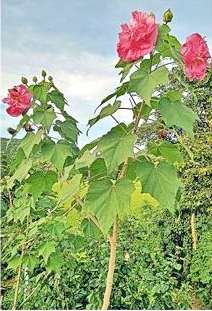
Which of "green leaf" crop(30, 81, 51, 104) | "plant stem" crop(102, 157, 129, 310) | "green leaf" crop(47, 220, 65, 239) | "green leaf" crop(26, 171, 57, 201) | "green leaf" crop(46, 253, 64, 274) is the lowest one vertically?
"plant stem" crop(102, 157, 129, 310)

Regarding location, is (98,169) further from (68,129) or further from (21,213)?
(21,213)

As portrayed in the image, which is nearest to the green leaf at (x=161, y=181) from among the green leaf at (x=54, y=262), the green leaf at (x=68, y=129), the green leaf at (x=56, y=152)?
the green leaf at (x=56, y=152)

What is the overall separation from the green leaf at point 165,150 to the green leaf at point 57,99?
0.33 m

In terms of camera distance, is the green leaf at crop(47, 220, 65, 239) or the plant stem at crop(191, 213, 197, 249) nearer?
the green leaf at crop(47, 220, 65, 239)

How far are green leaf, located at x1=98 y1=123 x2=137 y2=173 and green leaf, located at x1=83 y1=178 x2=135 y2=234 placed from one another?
0.15 feet

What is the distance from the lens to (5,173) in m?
2.12

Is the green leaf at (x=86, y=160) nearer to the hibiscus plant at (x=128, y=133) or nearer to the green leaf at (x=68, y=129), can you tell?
the hibiscus plant at (x=128, y=133)

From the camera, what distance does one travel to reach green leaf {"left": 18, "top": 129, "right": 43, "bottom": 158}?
3.86 ft

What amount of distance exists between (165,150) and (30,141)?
1.05ft

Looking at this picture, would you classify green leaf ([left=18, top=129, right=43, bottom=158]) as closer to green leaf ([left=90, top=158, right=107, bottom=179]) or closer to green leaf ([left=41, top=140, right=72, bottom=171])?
green leaf ([left=41, top=140, right=72, bottom=171])

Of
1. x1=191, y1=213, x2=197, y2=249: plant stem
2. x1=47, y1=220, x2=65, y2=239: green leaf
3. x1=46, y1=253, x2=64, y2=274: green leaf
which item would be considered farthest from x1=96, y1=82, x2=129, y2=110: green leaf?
x1=191, y1=213, x2=197, y2=249: plant stem

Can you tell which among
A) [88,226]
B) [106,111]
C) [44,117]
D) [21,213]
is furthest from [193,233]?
[106,111]

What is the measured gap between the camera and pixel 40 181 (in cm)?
125

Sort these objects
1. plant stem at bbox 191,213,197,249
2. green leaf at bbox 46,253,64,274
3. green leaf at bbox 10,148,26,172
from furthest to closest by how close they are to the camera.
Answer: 1. plant stem at bbox 191,213,197,249
2. green leaf at bbox 46,253,64,274
3. green leaf at bbox 10,148,26,172
